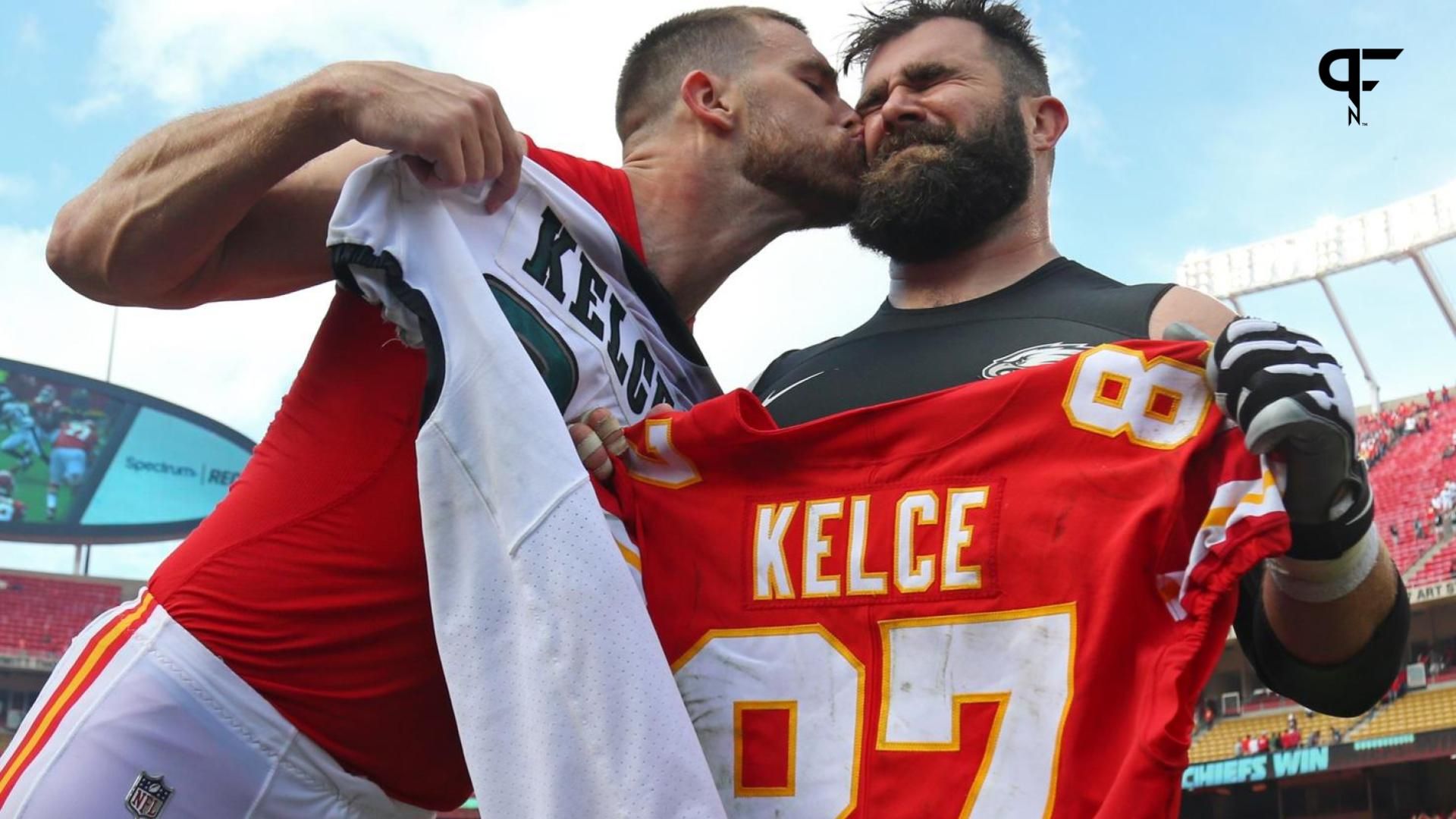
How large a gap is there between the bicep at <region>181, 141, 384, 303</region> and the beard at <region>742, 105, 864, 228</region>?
44.1 inches

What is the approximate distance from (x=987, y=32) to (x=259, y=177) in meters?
2.09

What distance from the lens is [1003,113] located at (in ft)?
11.6

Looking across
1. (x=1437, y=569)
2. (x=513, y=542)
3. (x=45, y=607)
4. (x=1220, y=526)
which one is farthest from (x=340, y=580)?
(x=45, y=607)

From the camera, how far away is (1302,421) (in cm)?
203

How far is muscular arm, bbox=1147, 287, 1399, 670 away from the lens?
240 cm

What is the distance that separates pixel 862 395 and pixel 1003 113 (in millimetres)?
937

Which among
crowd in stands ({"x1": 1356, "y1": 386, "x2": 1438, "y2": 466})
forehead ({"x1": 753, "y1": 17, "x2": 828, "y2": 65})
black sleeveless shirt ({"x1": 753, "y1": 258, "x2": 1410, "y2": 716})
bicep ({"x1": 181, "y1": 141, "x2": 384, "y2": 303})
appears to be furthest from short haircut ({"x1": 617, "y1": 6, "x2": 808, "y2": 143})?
crowd in stands ({"x1": 1356, "y1": 386, "x2": 1438, "y2": 466})

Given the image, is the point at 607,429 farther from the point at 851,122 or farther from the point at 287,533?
the point at 851,122

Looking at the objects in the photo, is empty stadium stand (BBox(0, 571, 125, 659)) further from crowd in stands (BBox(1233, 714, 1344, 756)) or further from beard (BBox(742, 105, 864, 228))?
beard (BBox(742, 105, 864, 228))

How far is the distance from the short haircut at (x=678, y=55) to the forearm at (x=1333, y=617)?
2.00 metres

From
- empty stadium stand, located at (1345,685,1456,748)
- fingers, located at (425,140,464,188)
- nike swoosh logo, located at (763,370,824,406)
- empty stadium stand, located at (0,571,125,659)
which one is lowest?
nike swoosh logo, located at (763,370,824,406)

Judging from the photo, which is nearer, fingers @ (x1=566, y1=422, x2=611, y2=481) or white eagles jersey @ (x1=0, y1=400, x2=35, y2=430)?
fingers @ (x1=566, y1=422, x2=611, y2=481)

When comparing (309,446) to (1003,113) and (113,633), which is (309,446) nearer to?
(113,633)

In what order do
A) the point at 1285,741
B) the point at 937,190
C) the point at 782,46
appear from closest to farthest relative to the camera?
the point at 937,190 → the point at 782,46 → the point at 1285,741
